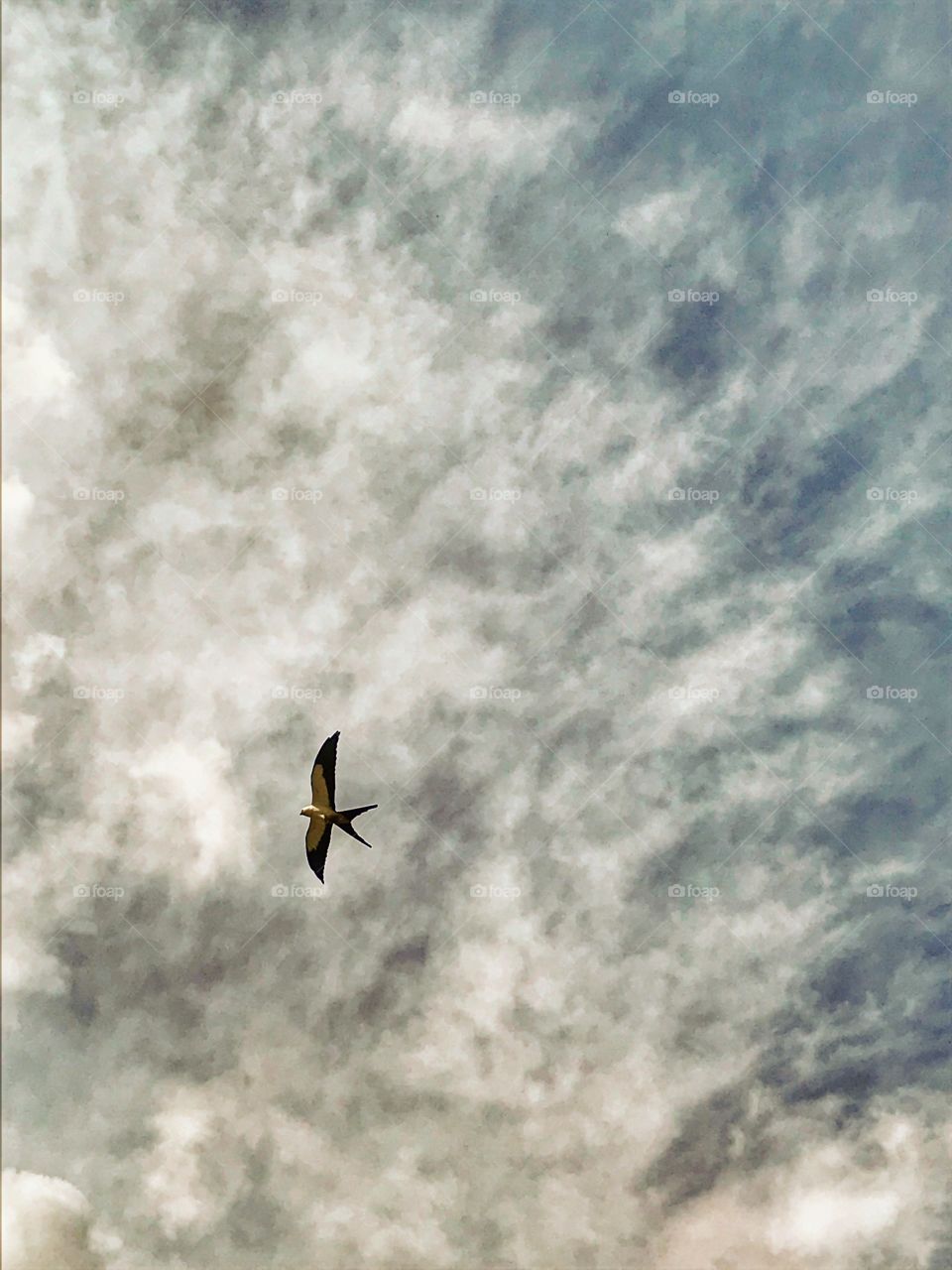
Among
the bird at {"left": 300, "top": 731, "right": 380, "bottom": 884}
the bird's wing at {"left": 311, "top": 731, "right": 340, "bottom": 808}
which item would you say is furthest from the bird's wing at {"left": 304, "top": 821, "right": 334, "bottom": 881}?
the bird's wing at {"left": 311, "top": 731, "right": 340, "bottom": 808}

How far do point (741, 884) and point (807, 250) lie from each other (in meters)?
30.4

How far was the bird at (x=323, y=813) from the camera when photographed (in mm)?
44531

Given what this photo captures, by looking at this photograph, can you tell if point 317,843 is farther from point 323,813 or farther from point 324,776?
point 324,776

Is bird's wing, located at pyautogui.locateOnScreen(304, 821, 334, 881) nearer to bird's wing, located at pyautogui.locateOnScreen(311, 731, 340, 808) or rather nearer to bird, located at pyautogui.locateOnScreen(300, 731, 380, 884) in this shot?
bird, located at pyautogui.locateOnScreen(300, 731, 380, 884)

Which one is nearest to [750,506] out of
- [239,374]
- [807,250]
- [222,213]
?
[807,250]

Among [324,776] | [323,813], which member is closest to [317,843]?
[323,813]

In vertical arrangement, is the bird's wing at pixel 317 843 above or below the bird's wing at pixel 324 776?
below

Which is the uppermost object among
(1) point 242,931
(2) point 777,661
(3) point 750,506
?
(3) point 750,506

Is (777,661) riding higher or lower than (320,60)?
lower

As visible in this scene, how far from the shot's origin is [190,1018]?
52094mm

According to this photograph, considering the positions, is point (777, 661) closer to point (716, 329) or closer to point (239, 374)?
point (716, 329)

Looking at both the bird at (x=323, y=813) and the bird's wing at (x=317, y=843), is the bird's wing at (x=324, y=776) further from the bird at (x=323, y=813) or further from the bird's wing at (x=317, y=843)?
the bird's wing at (x=317, y=843)

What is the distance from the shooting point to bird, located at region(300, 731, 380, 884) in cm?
4453

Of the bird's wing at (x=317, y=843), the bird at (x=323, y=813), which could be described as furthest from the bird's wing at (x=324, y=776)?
the bird's wing at (x=317, y=843)
